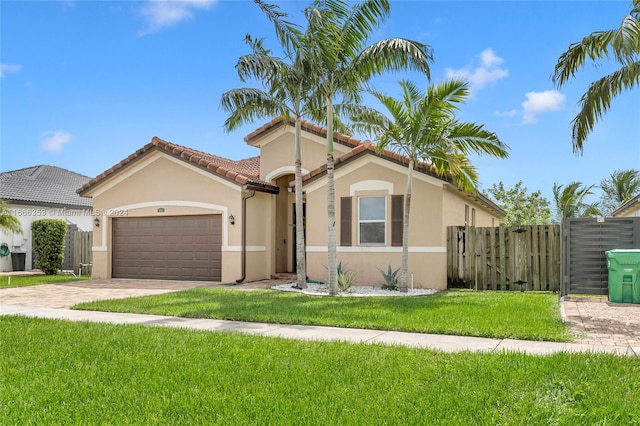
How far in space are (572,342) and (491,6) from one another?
9419mm

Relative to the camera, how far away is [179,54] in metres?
16.0

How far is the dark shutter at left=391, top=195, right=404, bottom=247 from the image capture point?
1543cm

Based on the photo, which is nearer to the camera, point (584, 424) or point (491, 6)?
point (584, 424)

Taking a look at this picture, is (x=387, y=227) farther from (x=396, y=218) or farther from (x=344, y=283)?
(x=344, y=283)

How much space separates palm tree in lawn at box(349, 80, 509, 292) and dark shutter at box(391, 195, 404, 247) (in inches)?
34.7

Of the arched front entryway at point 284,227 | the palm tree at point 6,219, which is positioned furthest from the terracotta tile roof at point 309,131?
the palm tree at point 6,219

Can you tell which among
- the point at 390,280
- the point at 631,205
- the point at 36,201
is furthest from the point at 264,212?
the point at 631,205

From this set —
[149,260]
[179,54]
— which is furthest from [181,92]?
[149,260]

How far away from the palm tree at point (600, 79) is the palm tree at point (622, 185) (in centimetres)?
2341

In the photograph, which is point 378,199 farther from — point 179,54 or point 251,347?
point 251,347

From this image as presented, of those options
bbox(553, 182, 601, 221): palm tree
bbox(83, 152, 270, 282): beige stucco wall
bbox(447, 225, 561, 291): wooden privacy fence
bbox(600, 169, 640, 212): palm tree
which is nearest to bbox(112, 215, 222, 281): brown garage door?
bbox(83, 152, 270, 282): beige stucco wall

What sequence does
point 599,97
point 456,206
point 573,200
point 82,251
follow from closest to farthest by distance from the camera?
1. point 599,97
2. point 456,206
3. point 82,251
4. point 573,200

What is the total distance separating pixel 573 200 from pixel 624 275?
19903 mm

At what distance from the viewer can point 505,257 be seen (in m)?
14.9
